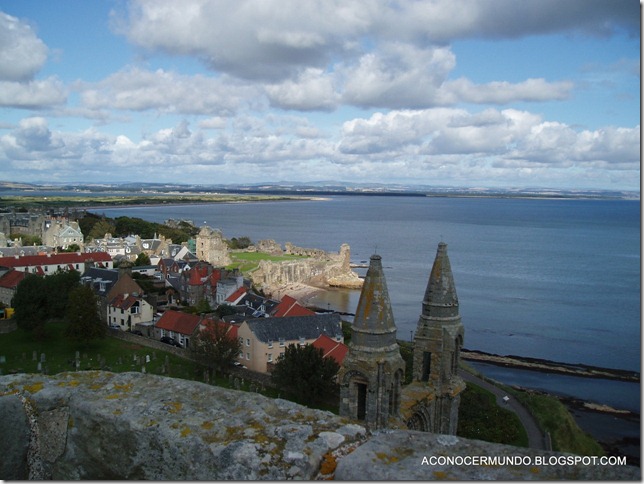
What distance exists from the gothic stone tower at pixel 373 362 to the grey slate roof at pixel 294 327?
2338 centimetres

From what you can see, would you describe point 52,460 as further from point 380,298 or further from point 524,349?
point 524,349

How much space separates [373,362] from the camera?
10625 mm

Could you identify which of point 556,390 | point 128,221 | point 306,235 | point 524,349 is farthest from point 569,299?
point 306,235

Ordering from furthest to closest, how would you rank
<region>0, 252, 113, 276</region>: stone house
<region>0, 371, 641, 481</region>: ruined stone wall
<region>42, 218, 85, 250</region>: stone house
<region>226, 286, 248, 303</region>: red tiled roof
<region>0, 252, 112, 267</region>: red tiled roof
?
1. <region>42, 218, 85, 250</region>: stone house
2. <region>0, 252, 112, 267</region>: red tiled roof
3. <region>0, 252, 113, 276</region>: stone house
4. <region>226, 286, 248, 303</region>: red tiled roof
5. <region>0, 371, 641, 481</region>: ruined stone wall

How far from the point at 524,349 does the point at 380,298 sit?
40542 millimetres

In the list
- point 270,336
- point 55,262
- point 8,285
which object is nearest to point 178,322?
point 270,336

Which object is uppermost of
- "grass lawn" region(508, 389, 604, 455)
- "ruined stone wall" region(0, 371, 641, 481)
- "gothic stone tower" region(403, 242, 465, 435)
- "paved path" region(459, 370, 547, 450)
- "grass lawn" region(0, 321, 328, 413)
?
"ruined stone wall" region(0, 371, 641, 481)

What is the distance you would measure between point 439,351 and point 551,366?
33728mm

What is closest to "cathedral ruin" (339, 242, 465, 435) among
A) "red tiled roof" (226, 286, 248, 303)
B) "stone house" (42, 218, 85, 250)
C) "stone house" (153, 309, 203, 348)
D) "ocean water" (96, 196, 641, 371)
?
"stone house" (153, 309, 203, 348)

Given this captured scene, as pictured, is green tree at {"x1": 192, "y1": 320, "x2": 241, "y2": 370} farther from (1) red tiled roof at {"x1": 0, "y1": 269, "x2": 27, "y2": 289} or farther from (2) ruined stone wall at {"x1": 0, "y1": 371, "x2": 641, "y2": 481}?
(2) ruined stone wall at {"x1": 0, "y1": 371, "x2": 641, "y2": 481}

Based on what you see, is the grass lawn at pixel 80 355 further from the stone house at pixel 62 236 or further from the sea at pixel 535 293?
the stone house at pixel 62 236

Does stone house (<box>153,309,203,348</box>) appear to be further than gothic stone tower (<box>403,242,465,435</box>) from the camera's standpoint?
Yes

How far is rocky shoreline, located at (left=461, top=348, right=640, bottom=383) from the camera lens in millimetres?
39875

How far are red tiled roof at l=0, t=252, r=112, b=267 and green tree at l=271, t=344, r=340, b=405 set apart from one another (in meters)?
39.3
